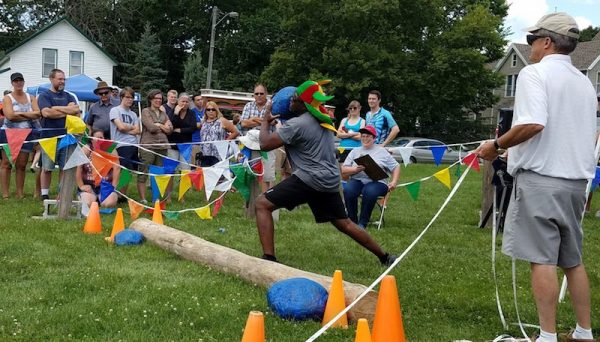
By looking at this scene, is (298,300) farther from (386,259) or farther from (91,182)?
(91,182)

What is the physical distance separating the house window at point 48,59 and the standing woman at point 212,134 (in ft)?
103

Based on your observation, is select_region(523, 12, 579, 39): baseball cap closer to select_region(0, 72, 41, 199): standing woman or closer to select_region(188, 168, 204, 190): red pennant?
select_region(188, 168, 204, 190): red pennant

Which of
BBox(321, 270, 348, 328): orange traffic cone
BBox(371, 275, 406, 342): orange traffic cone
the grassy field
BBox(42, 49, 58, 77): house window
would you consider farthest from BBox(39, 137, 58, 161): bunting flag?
BBox(42, 49, 58, 77): house window

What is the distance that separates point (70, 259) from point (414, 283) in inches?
129

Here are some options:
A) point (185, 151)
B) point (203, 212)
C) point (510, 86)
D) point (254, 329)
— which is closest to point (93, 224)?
point (203, 212)

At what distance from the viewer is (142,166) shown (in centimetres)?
1037

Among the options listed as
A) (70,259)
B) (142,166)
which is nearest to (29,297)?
(70,259)

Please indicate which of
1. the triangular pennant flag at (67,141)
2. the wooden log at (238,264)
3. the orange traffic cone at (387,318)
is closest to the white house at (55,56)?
the triangular pennant flag at (67,141)

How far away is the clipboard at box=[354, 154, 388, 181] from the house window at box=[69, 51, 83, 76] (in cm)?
3540

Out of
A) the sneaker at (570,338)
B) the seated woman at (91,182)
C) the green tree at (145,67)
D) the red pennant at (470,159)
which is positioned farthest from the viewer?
the green tree at (145,67)

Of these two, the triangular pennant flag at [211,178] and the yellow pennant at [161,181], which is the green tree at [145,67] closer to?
the yellow pennant at [161,181]

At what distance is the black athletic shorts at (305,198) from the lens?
19.2 ft

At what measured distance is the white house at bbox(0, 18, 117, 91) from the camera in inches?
1517

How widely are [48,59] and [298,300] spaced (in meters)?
39.2
